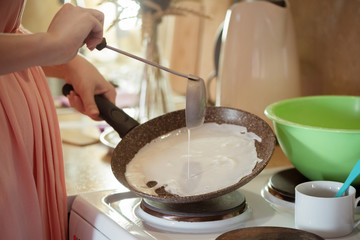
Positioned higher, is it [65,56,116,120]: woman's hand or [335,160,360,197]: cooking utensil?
[65,56,116,120]: woman's hand

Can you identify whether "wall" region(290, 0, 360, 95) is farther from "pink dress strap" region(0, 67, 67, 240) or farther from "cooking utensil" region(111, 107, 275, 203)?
"pink dress strap" region(0, 67, 67, 240)

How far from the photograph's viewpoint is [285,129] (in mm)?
869

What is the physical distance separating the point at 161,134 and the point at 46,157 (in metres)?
0.22

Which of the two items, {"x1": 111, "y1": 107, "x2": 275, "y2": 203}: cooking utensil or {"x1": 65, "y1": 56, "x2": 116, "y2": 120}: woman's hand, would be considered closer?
{"x1": 111, "y1": 107, "x2": 275, "y2": 203}: cooking utensil

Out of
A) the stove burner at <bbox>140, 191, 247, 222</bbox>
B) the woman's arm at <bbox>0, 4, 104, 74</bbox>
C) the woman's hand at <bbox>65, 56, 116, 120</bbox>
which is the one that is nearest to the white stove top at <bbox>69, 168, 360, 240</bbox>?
the stove burner at <bbox>140, 191, 247, 222</bbox>

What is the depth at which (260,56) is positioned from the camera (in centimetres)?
116

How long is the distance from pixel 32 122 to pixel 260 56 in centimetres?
56

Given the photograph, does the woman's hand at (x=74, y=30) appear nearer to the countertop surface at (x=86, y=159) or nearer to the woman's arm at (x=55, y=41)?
the woman's arm at (x=55, y=41)

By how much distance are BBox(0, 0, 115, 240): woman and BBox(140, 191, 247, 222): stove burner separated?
0.49 ft

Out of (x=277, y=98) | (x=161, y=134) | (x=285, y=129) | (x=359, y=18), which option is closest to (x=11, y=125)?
(x=161, y=134)

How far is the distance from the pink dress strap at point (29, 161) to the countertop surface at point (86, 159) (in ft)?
0.33

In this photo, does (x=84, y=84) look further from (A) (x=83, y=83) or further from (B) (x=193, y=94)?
(B) (x=193, y=94)

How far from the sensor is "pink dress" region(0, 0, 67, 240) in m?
0.73

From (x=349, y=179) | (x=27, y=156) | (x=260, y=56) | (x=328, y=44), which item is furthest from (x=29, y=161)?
(x=328, y=44)
